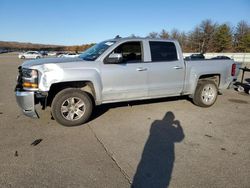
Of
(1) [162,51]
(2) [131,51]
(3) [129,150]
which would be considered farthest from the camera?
(1) [162,51]

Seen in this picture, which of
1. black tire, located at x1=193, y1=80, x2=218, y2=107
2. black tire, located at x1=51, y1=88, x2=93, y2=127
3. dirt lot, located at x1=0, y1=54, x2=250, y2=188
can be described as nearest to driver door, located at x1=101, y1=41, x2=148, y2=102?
black tire, located at x1=51, y1=88, x2=93, y2=127

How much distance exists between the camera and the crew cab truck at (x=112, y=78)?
14.7ft

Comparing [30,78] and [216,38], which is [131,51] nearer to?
[30,78]

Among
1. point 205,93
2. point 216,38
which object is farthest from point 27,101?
point 216,38

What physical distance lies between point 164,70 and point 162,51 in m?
0.54

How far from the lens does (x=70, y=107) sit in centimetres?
480

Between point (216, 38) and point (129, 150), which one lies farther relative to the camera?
point (216, 38)

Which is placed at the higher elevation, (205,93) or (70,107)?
(205,93)

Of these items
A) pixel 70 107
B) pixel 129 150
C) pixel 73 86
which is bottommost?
pixel 129 150

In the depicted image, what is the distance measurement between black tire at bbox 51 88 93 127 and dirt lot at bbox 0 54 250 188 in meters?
0.18

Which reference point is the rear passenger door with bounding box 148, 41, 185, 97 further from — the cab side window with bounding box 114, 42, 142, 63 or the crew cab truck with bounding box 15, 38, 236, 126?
the cab side window with bounding box 114, 42, 142, 63

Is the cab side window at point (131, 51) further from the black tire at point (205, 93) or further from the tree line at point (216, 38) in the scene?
the tree line at point (216, 38)

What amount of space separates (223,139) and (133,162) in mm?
2053

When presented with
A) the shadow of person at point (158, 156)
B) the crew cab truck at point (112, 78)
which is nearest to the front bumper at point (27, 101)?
the crew cab truck at point (112, 78)
